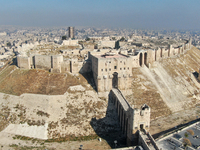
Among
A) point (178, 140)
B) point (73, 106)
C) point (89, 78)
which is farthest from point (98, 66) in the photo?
point (178, 140)

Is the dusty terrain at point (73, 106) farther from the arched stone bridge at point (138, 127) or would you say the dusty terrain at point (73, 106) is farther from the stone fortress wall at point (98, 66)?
the arched stone bridge at point (138, 127)

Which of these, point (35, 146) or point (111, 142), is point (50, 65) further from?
point (111, 142)

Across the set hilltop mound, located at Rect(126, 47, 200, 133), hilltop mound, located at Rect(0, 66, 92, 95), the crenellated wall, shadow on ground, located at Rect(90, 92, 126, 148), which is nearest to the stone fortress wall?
hilltop mound, located at Rect(0, 66, 92, 95)

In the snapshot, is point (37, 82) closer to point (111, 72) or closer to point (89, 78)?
point (89, 78)

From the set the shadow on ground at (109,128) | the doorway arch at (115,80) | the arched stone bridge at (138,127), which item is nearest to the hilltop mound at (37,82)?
the doorway arch at (115,80)

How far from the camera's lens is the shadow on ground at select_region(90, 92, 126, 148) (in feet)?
114

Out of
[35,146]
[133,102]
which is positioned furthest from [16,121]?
[133,102]

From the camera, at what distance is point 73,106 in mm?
37688

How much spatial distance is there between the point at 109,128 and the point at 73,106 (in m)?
7.94

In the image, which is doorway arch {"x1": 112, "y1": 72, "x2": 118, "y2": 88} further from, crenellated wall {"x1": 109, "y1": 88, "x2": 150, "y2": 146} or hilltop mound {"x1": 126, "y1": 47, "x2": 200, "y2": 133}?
crenellated wall {"x1": 109, "y1": 88, "x2": 150, "y2": 146}

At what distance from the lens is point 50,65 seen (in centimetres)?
4412

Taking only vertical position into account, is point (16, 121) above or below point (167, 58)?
below

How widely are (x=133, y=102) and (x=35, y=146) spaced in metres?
21.3

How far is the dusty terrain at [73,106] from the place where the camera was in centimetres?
3444
